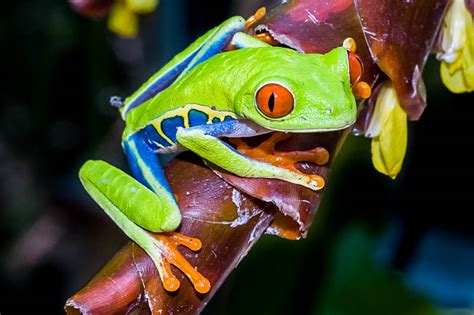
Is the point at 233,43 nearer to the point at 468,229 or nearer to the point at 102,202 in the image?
the point at 102,202

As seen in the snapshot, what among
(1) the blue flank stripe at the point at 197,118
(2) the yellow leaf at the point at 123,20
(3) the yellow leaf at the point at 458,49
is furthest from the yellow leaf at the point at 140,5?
(3) the yellow leaf at the point at 458,49

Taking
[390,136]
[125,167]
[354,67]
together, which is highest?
[354,67]

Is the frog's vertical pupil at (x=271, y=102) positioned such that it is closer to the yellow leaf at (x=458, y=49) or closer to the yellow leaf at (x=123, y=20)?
the yellow leaf at (x=458, y=49)

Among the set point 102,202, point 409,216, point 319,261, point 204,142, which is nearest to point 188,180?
point 204,142

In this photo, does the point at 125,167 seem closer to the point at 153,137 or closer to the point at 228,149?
the point at 153,137

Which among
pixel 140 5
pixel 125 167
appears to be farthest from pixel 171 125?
pixel 125 167

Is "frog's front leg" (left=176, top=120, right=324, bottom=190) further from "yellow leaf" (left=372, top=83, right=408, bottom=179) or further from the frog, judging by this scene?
"yellow leaf" (left=372, top=83, right=408, bottom=179)
